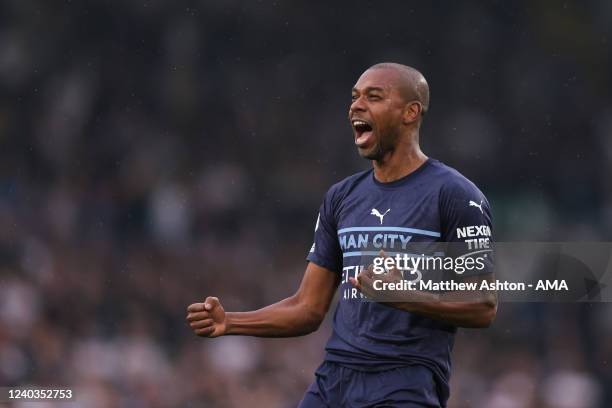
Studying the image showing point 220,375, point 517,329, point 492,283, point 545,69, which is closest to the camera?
point 492,283

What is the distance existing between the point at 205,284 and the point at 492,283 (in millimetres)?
7341

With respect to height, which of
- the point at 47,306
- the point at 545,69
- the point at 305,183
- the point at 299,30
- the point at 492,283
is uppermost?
the point at 299,30

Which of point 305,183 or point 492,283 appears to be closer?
point 492,283

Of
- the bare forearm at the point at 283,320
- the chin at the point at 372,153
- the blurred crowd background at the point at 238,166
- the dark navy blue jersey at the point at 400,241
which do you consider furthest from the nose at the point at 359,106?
the blurred crowd background at the point at 238,166

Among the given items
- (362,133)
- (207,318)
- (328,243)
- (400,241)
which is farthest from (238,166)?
(400,241)

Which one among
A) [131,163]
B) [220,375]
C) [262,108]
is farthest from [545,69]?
[220,375]

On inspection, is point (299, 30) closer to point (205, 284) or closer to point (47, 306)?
point (205, 284)

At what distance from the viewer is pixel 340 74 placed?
46.2ft

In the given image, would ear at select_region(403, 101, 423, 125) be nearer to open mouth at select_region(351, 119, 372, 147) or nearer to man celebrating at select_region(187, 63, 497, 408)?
man celebrating at select_region(187, 63, 497, 408)

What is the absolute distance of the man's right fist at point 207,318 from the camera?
15.8ft

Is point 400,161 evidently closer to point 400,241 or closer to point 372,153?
point 372,153

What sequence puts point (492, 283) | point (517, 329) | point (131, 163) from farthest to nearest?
point (131, 163), point (517, 329), point (492, 283)

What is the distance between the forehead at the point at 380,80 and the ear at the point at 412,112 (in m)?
0.10

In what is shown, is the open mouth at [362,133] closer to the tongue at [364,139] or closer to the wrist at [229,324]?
the tongue at [364,139]
